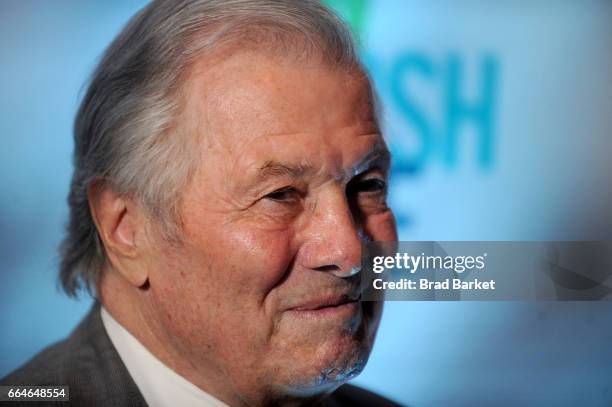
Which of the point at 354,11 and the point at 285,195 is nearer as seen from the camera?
the point at 285,195

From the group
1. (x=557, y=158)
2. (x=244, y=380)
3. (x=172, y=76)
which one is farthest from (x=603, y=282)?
(x=172, y=76)

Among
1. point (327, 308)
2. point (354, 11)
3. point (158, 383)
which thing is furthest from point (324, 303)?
point (354, 11)

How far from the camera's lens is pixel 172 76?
141cm

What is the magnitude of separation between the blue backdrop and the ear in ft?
0.37

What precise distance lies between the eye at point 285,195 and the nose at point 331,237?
0.04 metres

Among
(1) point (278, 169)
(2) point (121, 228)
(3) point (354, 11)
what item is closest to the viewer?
(1) point (278, 169)

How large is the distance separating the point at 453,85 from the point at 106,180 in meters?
0.71

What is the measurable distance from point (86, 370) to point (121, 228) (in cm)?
28

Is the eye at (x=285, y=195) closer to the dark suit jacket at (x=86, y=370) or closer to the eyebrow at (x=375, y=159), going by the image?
the eyebrow at (x=375, y=159)

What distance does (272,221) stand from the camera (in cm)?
140

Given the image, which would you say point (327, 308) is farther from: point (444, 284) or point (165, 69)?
point (165, 69)

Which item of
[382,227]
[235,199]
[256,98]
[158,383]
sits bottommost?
[158,383]

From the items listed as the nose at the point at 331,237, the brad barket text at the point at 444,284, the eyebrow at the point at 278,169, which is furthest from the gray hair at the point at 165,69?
the brad barket text at the point at 444,284

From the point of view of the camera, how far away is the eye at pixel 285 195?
140 centimetres
